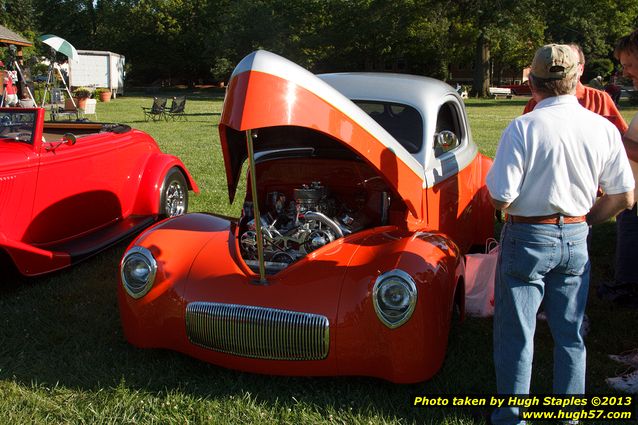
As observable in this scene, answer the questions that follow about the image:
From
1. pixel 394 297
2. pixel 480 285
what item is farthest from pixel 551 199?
pixel 480 285

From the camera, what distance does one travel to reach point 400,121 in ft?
14.5

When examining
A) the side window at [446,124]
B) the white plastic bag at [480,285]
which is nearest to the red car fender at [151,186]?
the side window at [446,124]

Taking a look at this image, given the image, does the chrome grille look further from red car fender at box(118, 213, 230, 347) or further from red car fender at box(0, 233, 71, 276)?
red car fender at box(0, 233, 71, 276)

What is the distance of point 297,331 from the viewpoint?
2.94 meters

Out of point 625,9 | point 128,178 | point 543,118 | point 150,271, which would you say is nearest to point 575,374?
point 543,118

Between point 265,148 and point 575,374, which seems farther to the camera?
point 265,148

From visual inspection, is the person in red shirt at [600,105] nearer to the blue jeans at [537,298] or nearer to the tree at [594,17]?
the blue jeans at [537,298]

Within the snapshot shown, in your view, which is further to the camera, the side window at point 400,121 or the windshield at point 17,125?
the windshield at point 17,125

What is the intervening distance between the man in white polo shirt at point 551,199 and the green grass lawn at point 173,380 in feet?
2.00

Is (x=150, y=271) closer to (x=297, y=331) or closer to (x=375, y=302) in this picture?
(x=297, y=331)

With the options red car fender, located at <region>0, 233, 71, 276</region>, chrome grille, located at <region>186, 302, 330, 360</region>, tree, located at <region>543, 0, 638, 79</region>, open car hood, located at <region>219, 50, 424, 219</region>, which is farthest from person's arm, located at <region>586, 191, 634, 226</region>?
tree, located at <region>543, 0, 638, 79</region>

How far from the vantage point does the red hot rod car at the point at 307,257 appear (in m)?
2.90

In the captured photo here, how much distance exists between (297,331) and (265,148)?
1.83m

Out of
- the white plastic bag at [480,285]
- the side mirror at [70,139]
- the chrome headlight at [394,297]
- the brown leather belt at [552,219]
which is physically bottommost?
the white plastic bag at [480,285]
